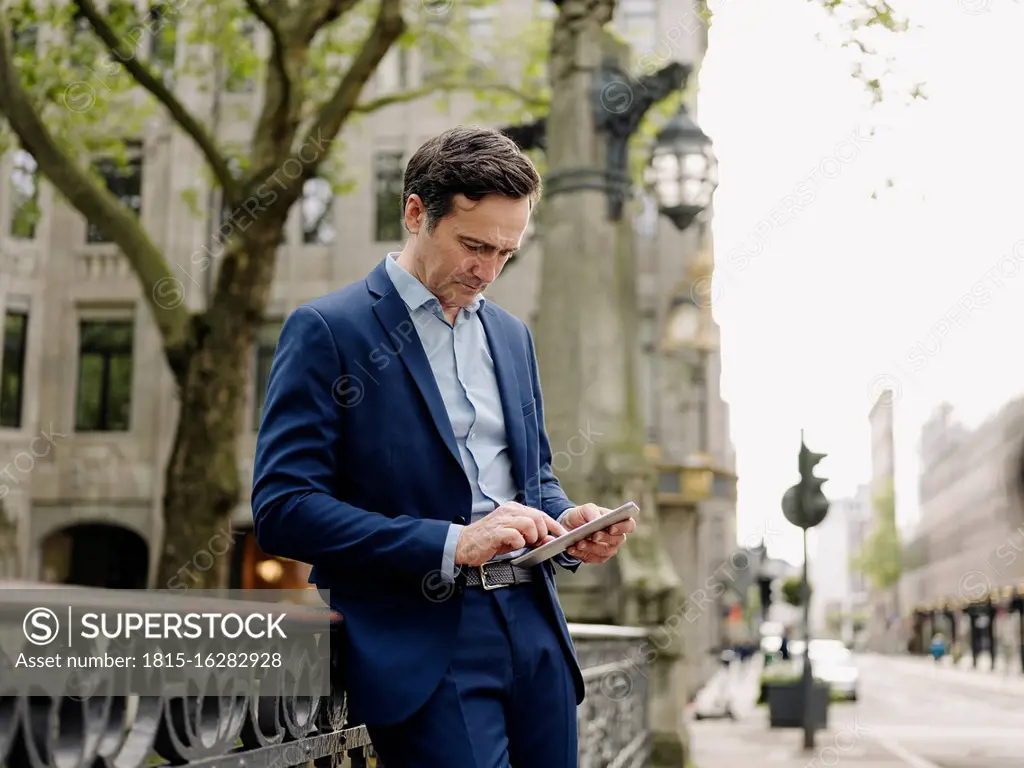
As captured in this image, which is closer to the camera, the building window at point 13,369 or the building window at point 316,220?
the building window at point 13,369

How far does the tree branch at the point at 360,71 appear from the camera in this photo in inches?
497

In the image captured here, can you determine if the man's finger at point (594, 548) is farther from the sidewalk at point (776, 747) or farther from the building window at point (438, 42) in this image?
the building window at point (438, 42)

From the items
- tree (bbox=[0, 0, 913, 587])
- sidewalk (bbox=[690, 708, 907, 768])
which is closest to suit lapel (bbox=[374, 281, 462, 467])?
tree (bbox=[0, 0, 913, 587])

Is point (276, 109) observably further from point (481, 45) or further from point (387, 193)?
point (387, 193)

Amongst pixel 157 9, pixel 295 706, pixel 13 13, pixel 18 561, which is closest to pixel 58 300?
pixel 18 561

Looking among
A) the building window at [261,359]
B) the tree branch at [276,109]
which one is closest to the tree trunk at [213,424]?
the tree branch at [276,109]

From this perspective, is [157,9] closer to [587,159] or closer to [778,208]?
[587,159]

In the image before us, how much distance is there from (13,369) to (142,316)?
2879 millimetres

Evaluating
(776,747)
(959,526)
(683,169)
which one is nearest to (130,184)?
(776,747)

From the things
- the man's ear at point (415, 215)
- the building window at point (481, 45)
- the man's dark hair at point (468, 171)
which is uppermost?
the building window at point (481, 45)

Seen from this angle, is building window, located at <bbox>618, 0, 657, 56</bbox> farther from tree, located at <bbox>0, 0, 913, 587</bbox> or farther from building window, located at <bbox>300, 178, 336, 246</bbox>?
tree, located at <bbox>0, 0, 913, 587</bbox>

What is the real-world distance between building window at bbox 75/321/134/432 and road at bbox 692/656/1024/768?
46.7 feet

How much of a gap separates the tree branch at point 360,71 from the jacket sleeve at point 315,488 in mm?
10216

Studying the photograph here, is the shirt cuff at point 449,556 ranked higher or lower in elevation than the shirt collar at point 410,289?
lower
